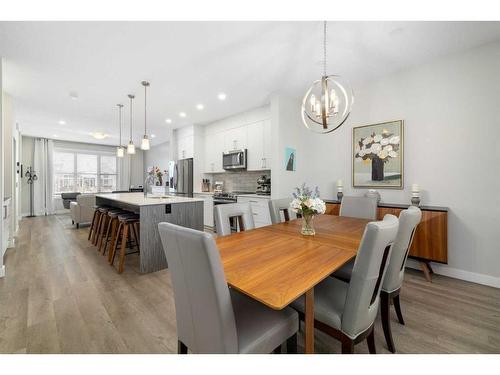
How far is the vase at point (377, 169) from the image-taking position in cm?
315

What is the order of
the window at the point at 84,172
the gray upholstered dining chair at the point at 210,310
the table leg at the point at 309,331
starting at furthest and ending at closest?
the window at the point at 84,172, the table leg at the point at 309,331, the gray upholstered dining chair at the point at 210,310

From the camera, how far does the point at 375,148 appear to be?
3.21 meters

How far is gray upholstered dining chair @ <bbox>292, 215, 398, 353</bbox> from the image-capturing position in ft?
3.42

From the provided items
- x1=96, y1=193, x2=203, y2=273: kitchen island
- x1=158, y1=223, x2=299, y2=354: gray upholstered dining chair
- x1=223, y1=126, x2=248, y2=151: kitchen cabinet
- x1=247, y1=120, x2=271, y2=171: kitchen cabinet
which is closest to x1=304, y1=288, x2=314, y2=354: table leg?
x1=158, y1=223, x2=299, y2=354: gray upholstered dining chair

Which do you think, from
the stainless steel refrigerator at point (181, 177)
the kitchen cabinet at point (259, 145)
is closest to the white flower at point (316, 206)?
the kitchen cabinet at point (259, 145)

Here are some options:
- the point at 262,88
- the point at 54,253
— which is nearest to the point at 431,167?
the point at 262,88

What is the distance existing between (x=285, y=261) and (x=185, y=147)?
5339 mm

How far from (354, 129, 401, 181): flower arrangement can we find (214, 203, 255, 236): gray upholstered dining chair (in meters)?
2.15

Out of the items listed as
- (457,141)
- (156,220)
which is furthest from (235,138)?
(457,141)

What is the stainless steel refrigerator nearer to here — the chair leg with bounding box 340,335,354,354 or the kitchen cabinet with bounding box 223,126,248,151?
the kitchen cabinet with bounding box 223,126,248,151

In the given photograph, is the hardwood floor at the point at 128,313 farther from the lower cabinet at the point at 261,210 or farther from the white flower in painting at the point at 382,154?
the lower cabinet at the point at 261,210

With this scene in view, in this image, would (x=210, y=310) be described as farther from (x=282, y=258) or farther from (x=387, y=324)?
(x=387, y=324)
